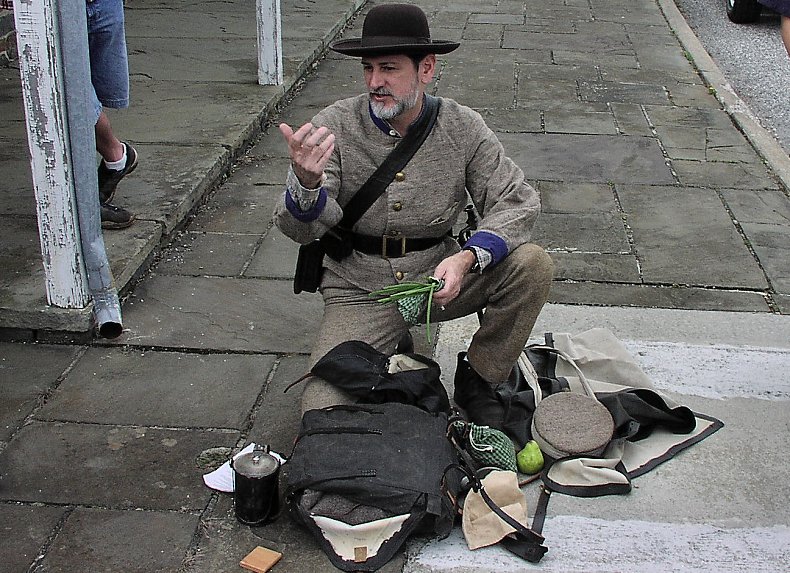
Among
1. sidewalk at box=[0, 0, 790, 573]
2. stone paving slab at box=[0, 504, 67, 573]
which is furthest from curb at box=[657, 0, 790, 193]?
stone paving slab at box=[0, 504, 67, 573]

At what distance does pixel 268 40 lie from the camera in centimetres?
682

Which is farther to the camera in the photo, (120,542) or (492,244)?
(492,244)

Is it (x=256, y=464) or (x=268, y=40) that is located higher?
(x=256, y=464)

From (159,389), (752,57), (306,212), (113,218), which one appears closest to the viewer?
(306,212)

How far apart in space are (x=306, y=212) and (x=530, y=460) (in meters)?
1.02

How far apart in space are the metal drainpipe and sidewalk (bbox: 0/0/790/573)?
166 mm

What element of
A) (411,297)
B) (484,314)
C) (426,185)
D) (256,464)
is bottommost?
(256,464)

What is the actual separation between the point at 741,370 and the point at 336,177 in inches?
67.8

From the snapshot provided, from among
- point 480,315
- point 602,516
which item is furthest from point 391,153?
point 602,516

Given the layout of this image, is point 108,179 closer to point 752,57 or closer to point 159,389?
point 159,389

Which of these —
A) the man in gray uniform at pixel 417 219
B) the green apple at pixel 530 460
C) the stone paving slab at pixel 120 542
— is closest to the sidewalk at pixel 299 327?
the stone paving slab at pixel 120 542

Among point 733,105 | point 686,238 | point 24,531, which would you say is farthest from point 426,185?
point 733,105

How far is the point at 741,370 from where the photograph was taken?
3.68m

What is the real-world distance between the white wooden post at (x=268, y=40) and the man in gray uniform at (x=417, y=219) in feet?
12.6
